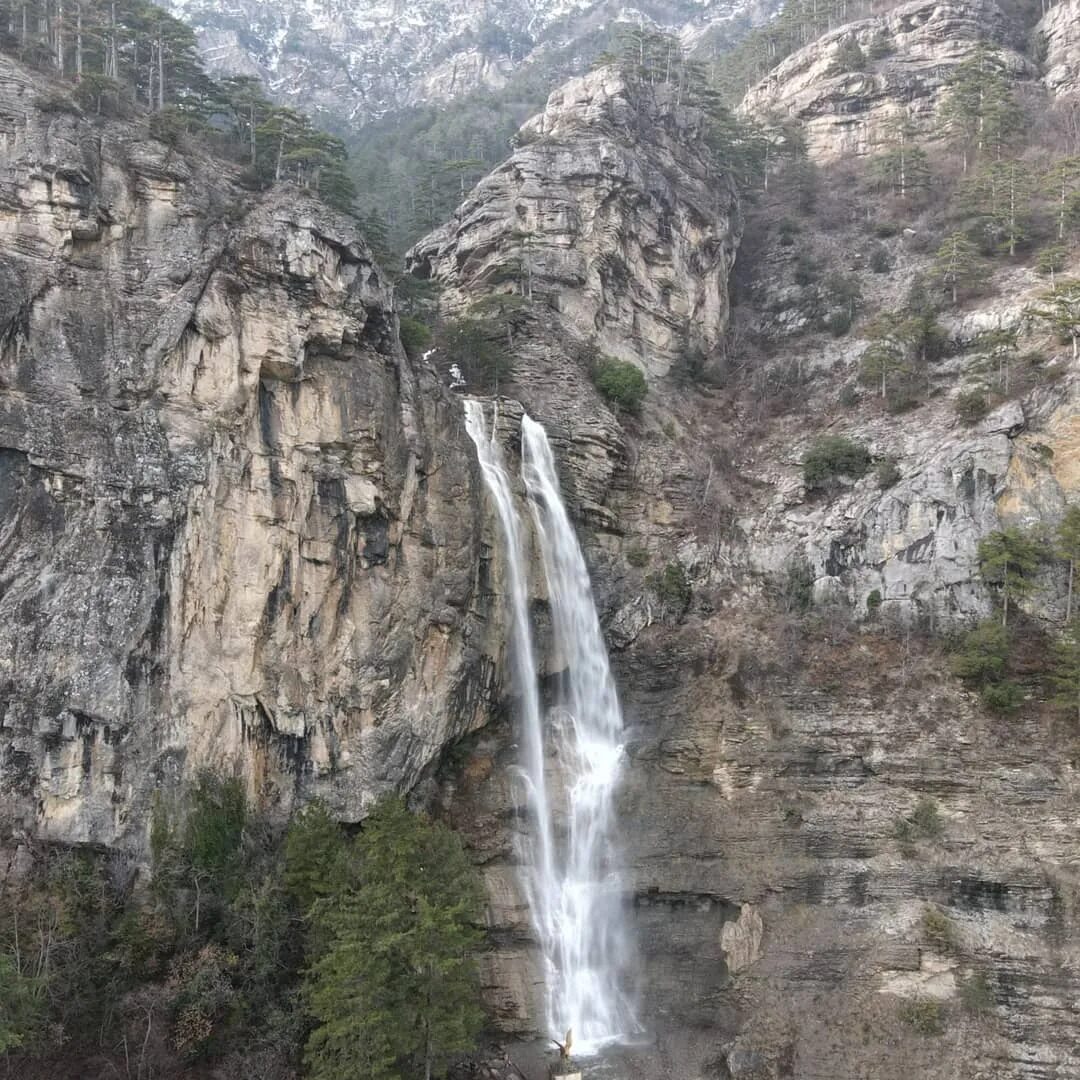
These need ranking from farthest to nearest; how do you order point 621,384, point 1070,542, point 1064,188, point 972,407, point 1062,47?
point 1062,47 → point 1064,188 → point 621,384 → point 972,407 → point 1070,542

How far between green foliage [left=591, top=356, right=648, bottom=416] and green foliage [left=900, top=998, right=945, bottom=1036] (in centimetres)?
2467

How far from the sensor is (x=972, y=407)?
1330 inches

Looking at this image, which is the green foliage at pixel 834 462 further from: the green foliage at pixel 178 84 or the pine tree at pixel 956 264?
the green foliage at pixel 178 84

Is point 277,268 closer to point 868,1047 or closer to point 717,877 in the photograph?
point 717,877

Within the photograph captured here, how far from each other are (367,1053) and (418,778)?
902 cm

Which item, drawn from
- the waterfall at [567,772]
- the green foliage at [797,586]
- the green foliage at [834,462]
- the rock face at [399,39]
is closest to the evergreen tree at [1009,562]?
the green foliage at [797,586]

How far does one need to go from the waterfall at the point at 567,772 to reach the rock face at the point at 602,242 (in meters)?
10.9

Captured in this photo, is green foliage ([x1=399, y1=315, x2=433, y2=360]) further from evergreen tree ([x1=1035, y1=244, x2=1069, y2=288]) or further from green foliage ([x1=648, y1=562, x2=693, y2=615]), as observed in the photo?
evergreen tree ([x1=1035, y1=244, x2=1069, y2=288])

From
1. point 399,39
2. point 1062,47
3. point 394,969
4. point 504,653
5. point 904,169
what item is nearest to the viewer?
point 394,969

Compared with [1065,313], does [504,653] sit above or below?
below

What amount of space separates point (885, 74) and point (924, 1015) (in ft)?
191

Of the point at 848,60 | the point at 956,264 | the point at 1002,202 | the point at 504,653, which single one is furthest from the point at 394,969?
the point at 848,60

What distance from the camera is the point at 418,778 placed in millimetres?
26844

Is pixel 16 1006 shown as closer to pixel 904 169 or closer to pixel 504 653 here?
pixel 504 653
